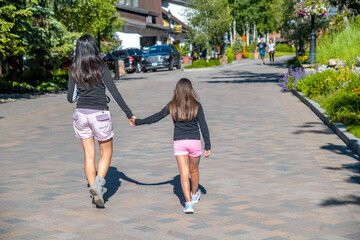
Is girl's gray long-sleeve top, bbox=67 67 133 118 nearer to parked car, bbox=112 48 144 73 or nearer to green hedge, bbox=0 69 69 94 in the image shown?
green hedge, bbox=0 69 69 94

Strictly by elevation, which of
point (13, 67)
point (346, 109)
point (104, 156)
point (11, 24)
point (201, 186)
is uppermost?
point (11, 24)

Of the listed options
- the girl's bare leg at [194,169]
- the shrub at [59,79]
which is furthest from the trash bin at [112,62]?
the girl's bare leg at [194,169]

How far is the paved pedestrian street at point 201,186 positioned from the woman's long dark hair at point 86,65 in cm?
133

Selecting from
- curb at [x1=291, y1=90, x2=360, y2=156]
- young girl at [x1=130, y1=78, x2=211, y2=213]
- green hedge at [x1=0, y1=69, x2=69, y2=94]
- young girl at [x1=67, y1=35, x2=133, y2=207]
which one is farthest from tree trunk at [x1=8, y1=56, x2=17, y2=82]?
young girl at [x1=130, y1=78, x2=211, y2=213]

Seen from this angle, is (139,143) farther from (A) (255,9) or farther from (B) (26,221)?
(A) (255,9)

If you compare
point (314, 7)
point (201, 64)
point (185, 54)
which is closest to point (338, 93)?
point (314, 7)

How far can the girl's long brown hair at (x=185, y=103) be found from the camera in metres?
5.53

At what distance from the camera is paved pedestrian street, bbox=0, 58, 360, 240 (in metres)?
5.17

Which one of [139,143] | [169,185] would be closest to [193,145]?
[169,185]

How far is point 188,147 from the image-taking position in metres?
5.61

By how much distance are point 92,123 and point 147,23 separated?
187ft

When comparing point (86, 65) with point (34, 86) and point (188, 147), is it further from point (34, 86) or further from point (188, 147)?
point (34, 86)

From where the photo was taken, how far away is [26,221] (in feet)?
18.1

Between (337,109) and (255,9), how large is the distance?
7482 centimetres
